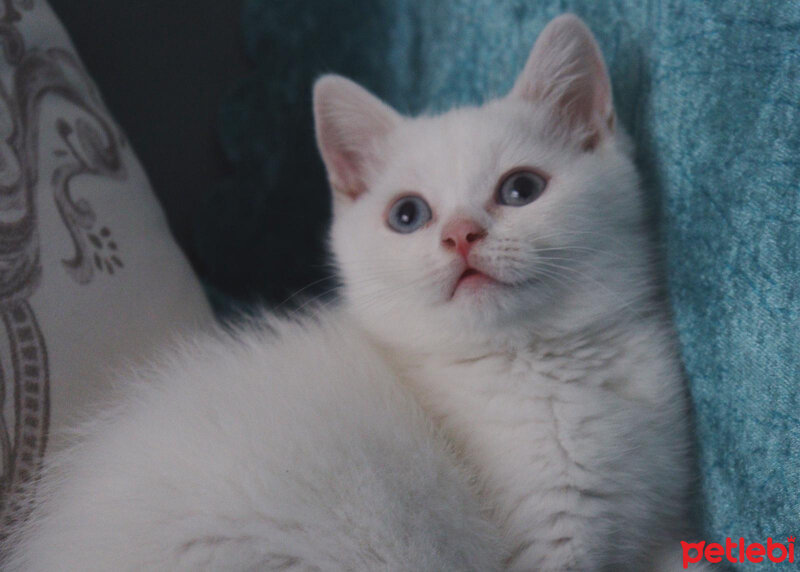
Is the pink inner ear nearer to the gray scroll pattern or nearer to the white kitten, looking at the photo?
the white kitten

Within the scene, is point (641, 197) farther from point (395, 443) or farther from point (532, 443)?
point (395, 443)

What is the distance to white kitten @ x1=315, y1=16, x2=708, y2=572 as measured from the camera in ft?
2.77

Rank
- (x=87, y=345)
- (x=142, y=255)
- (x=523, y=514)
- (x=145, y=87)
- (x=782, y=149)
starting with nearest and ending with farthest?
(x=782, y=149)
(x=523, y=514)
(x=87, y=345)
(x=142, y=255)
(x=145, y=87)

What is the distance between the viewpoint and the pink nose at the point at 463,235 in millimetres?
847

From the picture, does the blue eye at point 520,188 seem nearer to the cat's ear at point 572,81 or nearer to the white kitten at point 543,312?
the white kitten at point 543,312

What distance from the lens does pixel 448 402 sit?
932 mm

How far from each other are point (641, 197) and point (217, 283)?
947mm

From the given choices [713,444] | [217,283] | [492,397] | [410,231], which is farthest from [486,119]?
[217,283]

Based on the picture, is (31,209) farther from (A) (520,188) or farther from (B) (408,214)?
(A) (520,188)

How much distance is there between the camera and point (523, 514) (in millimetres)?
824

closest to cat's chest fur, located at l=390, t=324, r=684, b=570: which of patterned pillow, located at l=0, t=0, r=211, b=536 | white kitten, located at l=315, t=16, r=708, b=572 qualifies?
white kitten, located at l=315, t=16, r=708, b=572

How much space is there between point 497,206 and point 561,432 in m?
0.31

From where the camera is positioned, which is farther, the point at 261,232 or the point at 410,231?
the point at 261,232

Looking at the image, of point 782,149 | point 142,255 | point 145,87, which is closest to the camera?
point 782,149
